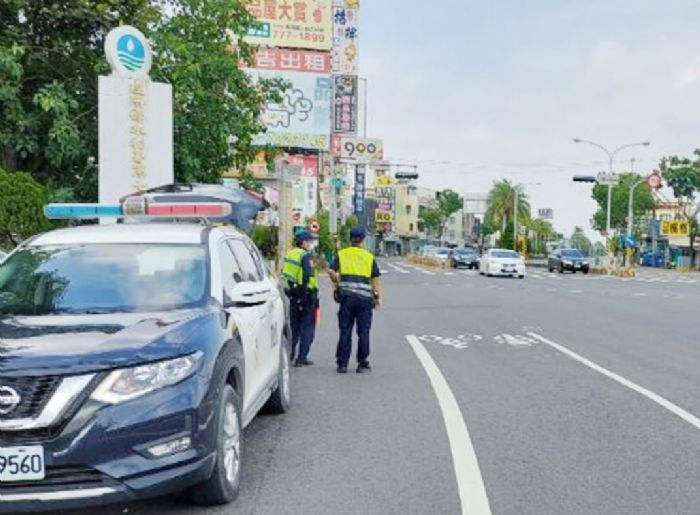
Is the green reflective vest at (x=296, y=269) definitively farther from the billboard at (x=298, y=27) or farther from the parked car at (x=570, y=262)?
the parked car at (x=570, y=262)

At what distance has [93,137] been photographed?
1513 cm

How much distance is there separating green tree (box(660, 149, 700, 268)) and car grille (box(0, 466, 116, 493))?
70.9m

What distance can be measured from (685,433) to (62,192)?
11.7 metres

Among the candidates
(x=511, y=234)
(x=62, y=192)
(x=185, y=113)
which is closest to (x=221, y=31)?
(x=185, y=113)

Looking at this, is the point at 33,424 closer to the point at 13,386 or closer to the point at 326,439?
the point at 13,386

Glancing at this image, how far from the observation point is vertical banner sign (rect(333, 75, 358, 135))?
4503 cm

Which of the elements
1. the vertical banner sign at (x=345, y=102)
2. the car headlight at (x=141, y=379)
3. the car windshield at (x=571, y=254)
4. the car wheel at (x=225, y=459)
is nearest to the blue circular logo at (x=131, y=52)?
the car wheel at (x=225, y=459)

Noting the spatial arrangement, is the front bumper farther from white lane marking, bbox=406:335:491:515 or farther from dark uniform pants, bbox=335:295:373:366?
dark uniform pants, bbox=335:295:373:366

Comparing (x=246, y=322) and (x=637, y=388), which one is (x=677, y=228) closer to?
(x=637, y=388)

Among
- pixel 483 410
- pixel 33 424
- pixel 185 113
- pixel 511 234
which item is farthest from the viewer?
pixel 511 234

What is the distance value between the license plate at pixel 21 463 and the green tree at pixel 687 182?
233 feet

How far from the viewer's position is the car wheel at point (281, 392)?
6.98m

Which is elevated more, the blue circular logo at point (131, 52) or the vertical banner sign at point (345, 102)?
the vertical banner sign at point (345, 102)

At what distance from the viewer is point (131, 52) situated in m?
13.3
